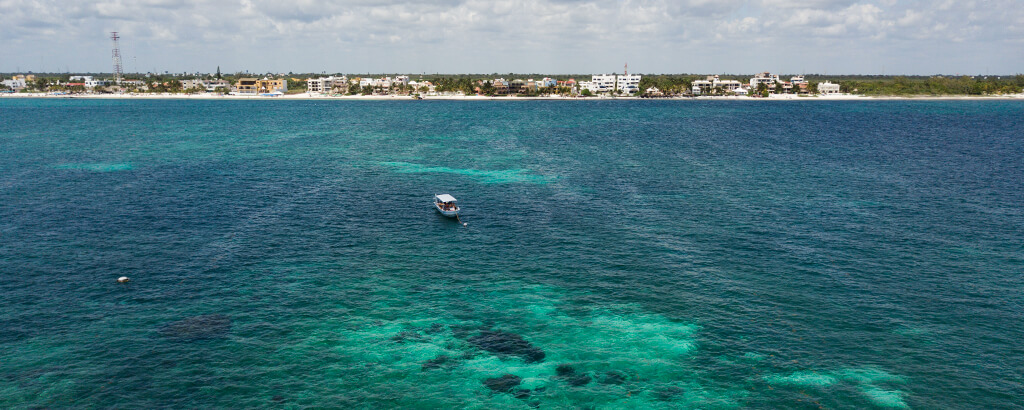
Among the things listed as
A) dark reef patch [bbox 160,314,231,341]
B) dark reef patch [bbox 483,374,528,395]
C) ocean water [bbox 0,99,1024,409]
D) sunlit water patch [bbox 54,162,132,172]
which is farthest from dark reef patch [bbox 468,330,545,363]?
sunlit water patch [bbox 54,162,132,172]

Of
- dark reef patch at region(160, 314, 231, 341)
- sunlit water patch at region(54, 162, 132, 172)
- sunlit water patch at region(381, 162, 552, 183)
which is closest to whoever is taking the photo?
dark reef patch at region(160, 314, 231, 341)

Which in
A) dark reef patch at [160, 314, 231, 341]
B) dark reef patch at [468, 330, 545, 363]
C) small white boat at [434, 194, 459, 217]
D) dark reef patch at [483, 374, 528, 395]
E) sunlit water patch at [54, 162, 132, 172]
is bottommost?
dark reef patch at [483, 374, 528, 395]

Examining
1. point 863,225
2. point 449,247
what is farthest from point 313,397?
point 863,225

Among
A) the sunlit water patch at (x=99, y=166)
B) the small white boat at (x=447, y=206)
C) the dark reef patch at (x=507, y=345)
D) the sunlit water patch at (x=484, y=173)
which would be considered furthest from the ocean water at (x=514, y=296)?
the sunlit water patch at (x=99, y=166)

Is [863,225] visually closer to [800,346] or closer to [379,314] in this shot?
[800,346]

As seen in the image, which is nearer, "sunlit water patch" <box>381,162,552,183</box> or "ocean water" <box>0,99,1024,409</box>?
"ocean water" <box>0,99,1024,409</box>

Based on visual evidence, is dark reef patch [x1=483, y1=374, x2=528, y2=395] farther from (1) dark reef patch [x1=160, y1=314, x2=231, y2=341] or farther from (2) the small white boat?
(2) the small white boat
